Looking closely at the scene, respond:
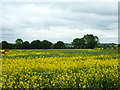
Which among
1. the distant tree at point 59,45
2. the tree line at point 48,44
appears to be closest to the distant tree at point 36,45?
the tree line at point 48,44

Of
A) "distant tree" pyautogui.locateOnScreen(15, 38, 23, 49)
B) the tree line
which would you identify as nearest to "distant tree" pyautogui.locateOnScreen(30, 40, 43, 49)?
the tree line

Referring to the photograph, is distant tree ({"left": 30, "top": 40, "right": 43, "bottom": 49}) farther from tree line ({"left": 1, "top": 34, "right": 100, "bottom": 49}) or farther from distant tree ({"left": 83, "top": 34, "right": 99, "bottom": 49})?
distant tree ({"left": 83, "top": 34, "right": 99, "bottom": 49})

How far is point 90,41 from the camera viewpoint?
91.7 feet

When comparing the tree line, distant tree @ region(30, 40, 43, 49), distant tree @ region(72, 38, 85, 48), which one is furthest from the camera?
distant tree @ region(72, 38, 85, 48)

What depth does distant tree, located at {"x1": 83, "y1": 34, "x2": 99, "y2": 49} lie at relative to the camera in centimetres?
2638

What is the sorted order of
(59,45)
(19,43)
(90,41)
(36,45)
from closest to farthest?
(36,45) → (59,45) → (19,43) → (90,41)

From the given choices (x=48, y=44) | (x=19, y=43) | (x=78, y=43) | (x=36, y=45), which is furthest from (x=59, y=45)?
(x=19, y=43)

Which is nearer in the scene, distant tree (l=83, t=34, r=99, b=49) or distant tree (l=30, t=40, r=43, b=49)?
distant tree (l=30, t=40, r=43, b=49)

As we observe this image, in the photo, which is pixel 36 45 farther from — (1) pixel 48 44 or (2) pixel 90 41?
(2) pixel 90 41

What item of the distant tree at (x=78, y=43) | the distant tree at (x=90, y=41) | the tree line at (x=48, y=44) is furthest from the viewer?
the distant tree at (x=78, y=43)

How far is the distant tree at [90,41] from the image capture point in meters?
26.4

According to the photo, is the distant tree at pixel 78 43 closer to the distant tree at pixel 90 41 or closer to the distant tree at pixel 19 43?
the distant tree at pixel 90 41

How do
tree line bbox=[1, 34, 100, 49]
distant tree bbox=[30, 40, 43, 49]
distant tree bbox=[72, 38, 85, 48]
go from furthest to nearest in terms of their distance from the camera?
1. distant tree bbox=[72, 38, 85, 48]
2. tree line bbox=[1, 34, 100, 49]
3. distant tree bbox=[30, 40, 43, 49]

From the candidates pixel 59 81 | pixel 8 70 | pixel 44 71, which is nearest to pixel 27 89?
pixel 59 81
